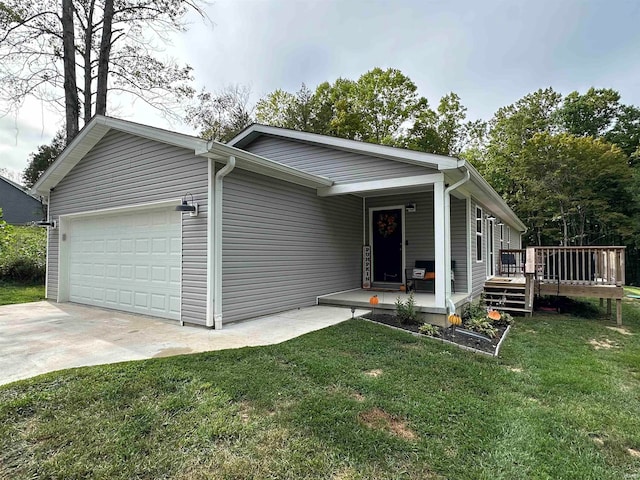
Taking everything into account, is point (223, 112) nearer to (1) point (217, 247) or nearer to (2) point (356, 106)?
(2) point (356, 106)

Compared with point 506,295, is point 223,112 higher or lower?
higher

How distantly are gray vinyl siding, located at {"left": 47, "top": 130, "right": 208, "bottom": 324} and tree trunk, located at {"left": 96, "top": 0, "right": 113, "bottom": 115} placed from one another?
5.47 m

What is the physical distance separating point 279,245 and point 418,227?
3.87 meters

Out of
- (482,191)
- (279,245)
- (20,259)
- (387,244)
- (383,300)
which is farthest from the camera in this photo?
(20,259)

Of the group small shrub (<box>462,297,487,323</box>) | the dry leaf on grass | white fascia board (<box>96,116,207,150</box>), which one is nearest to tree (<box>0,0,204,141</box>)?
white fascia board (<box>96,116,207,150</box>)

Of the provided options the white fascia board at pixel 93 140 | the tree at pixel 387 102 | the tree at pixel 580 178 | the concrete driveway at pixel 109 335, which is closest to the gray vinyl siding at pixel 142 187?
the white fascia board at pixel 93 140

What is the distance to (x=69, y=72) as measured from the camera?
11.9m

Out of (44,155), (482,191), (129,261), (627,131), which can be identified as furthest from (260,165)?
(627,131)

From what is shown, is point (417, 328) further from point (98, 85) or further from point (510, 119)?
point (510, 119)

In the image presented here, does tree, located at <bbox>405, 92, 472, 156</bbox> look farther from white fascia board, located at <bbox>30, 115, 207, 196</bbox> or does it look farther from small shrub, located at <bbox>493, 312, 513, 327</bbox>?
white fascia board, located at <bbox>30, 115, 207, 196</bbox>

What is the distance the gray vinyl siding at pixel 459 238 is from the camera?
26.9 ft

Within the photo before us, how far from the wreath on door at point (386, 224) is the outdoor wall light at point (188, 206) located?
5.15 metres

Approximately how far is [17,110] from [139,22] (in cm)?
507

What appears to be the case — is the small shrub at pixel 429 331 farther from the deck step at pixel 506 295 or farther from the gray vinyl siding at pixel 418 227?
the deck step at pixel 506 295
